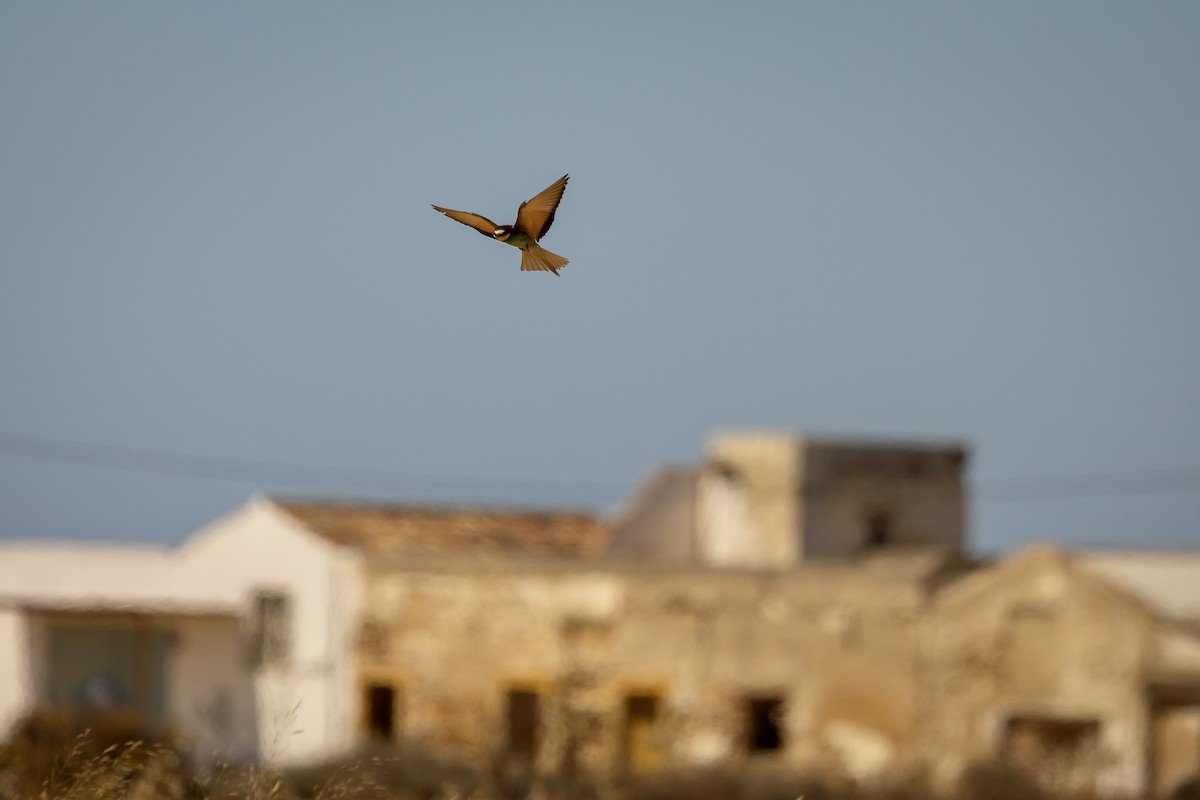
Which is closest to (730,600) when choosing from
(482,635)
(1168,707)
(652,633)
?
(652,633)

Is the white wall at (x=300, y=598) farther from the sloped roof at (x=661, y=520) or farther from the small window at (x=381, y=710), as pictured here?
the sloped roof at (x=661, y=520)

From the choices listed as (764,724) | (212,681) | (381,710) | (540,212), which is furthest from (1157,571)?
(540,212)

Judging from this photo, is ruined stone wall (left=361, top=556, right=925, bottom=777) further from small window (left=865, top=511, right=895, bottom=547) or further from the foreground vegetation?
small window (left=865, top=511, right=895, bottom=547)

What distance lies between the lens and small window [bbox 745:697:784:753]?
29.4 m

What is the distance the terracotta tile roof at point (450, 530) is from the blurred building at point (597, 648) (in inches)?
2.5

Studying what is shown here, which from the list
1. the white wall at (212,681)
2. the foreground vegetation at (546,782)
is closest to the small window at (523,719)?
the white wall at (212,681)

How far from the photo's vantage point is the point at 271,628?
3341cm

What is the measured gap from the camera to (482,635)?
30281 millimetres

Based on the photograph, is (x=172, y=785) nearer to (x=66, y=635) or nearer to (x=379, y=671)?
(x=379, y=671)

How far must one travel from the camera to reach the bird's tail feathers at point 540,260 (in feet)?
Answer: 23.0

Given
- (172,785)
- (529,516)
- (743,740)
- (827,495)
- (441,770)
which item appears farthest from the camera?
(827,495)

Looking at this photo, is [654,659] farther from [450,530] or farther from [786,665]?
[450,530]

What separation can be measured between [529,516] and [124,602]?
6329mm

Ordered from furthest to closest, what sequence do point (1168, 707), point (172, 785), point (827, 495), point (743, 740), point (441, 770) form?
point (827, 495), point (743, 740), point (1168, 707), point (441, 770), point (172, 785)
